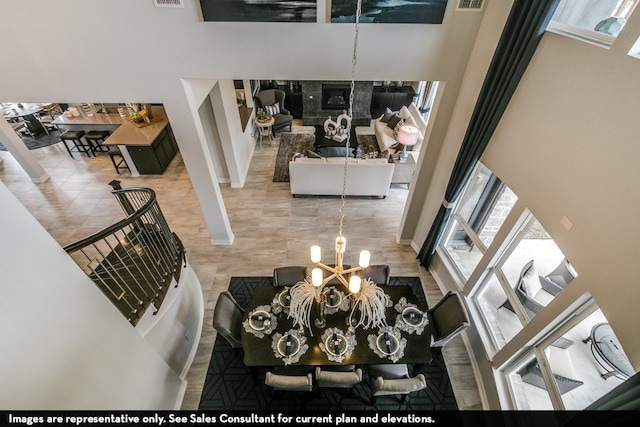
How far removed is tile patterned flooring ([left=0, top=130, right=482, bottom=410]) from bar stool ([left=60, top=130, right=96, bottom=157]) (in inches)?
10.2

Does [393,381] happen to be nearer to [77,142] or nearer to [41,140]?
[77,142]

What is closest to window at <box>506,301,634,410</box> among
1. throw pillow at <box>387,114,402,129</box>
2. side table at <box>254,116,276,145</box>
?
throw pillow at <box>387,114,402,129</box>

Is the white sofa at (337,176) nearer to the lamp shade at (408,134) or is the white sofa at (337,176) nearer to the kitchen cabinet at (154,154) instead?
the lamp shade at (408,134)

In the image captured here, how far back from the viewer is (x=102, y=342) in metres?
2.29

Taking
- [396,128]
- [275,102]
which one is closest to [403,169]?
[396,128]

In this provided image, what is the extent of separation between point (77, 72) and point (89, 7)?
0.84 m

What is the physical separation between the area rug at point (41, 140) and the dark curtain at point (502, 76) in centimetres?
1102

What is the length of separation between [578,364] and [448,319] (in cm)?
126

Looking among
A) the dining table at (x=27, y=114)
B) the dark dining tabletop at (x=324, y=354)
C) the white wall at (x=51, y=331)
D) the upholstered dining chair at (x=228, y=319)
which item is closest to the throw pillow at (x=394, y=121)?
the dark dining tabletop at (x=324, y=354)

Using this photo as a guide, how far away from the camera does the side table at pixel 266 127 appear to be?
28.0 ft

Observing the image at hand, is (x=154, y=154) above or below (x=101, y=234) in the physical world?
below

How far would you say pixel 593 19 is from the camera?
7.80 ft

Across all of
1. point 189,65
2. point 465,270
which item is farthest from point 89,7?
point 465,270

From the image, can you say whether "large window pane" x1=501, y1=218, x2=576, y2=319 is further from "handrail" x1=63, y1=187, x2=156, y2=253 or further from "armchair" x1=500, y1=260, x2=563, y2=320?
"handrail" x1=63, y1=187, x2=156, y2=253
